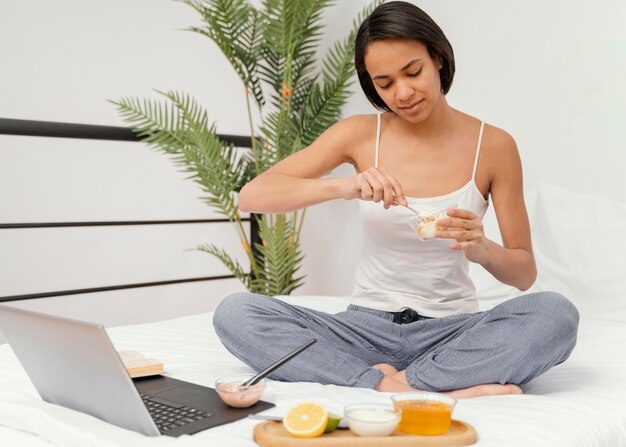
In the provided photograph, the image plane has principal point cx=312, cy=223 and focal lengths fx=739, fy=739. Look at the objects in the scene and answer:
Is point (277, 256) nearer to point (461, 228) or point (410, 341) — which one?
point (410, 341)

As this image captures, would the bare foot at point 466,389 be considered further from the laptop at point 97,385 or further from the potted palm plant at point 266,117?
the potted palm plant at point 266,117

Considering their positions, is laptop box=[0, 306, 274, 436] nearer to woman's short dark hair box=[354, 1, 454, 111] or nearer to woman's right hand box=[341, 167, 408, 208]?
woman's right hand box=[341, 167, 408, 208]

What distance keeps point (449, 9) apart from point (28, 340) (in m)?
2.28

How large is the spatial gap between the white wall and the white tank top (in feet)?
3.21

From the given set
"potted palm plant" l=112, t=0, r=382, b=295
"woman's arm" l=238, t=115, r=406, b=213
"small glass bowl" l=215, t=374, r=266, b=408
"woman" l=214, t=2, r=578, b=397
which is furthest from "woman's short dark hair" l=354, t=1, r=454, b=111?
"potted palm plant" l=112, t=0, r=382, b=295

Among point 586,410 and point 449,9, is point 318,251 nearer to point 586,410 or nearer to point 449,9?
point 449,9

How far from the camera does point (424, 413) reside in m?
1.07

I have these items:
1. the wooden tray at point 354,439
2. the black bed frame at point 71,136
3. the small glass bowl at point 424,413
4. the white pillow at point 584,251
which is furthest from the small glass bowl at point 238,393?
the black bed frame at point 71,136

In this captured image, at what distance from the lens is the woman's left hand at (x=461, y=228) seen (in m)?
1.36

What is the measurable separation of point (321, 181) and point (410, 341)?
39 cm

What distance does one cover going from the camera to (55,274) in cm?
307

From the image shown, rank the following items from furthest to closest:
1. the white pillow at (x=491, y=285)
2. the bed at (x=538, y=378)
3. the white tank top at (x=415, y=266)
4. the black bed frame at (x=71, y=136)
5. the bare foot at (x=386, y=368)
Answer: the black bed frame at (x=71, y=136) < the white pillow at (x=491, y=285) < the white tank top at (x=415, y=266) < the bare foot at (x=386, y=368) < the bed at (x=538, y=378)

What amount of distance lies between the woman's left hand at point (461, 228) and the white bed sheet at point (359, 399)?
11.5 inches

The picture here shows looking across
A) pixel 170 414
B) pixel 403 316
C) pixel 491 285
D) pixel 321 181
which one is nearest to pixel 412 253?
pixel 403 316
